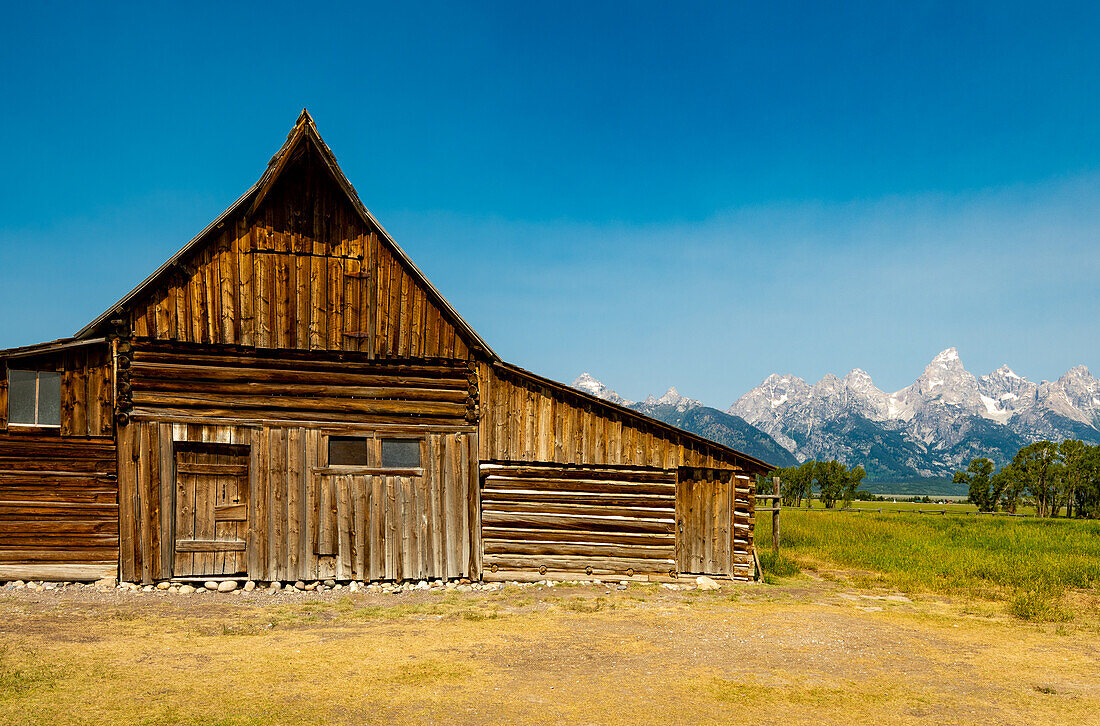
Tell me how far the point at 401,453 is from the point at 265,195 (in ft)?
21.1

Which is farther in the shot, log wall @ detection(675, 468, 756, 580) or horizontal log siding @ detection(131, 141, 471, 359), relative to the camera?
log wall @ detection(675, 468, 756, 580)

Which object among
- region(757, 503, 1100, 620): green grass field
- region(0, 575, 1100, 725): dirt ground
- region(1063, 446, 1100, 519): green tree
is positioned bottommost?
region(1063, 446, 1100, 519): green tree

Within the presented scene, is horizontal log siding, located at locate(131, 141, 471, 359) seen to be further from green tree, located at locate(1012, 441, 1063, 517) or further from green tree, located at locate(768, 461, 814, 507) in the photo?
green tree, located at locate(768, 461, 814, 507)

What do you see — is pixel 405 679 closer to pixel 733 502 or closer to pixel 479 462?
pixel 479 462

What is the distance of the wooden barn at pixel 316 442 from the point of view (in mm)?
14266

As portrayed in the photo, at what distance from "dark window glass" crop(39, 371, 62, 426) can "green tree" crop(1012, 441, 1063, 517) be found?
258 feet

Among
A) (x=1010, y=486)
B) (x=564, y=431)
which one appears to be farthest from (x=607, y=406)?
(x=1010, y=486)

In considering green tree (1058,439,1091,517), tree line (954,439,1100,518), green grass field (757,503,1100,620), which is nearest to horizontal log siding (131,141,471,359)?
green grass field (757,503,1100,620)

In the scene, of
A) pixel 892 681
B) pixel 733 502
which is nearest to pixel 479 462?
pixel 733 502

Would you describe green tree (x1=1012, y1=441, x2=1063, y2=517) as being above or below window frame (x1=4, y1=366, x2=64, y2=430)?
below

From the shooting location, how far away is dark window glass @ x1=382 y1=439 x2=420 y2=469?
51.2ft

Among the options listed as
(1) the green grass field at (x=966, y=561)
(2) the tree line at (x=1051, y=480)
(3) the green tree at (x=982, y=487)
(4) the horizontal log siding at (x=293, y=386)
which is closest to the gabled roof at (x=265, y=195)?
(4) the horizontal log siding at (x=293, y=386)

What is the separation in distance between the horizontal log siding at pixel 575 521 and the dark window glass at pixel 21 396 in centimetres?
958

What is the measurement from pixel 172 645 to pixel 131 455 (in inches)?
222
